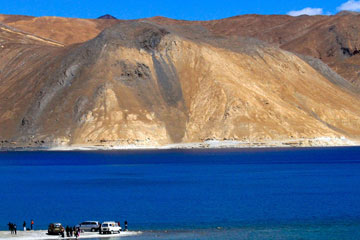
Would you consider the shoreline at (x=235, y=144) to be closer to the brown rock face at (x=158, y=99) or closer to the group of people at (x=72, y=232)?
the brown rock face at (x=158, y=99)

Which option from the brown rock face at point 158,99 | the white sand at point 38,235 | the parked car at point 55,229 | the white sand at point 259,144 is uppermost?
the brown rock face at point 158,99

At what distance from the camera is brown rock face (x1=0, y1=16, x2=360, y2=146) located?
171 meters

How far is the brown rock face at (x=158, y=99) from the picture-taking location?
170625 mm

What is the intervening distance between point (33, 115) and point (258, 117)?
4908cm

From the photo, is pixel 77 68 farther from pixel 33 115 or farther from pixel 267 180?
pixel 267 180

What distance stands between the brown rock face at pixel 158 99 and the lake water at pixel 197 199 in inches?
1788

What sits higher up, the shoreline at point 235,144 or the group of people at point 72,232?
the shoreline at point 235,144

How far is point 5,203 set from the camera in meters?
72.8

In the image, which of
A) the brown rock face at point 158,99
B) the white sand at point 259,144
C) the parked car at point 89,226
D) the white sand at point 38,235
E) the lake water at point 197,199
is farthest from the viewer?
the brown rock face at point 158,99

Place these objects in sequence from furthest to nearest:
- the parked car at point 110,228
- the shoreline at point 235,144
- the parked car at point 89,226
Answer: the shoreline at point 235,144 → the parked car at point 89,226 → the parked car at point 110,228

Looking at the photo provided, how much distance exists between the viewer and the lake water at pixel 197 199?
56688 millimetres

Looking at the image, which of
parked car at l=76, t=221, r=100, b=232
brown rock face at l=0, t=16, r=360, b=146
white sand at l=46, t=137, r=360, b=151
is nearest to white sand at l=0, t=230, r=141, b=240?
parked car at l=76, t=221, r=100, b=232

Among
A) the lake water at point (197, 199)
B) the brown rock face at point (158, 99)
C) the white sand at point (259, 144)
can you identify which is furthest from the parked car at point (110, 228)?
the white sand at point (259, 144)

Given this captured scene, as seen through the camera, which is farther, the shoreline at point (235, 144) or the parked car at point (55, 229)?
the shoreline at point (235, 144)
